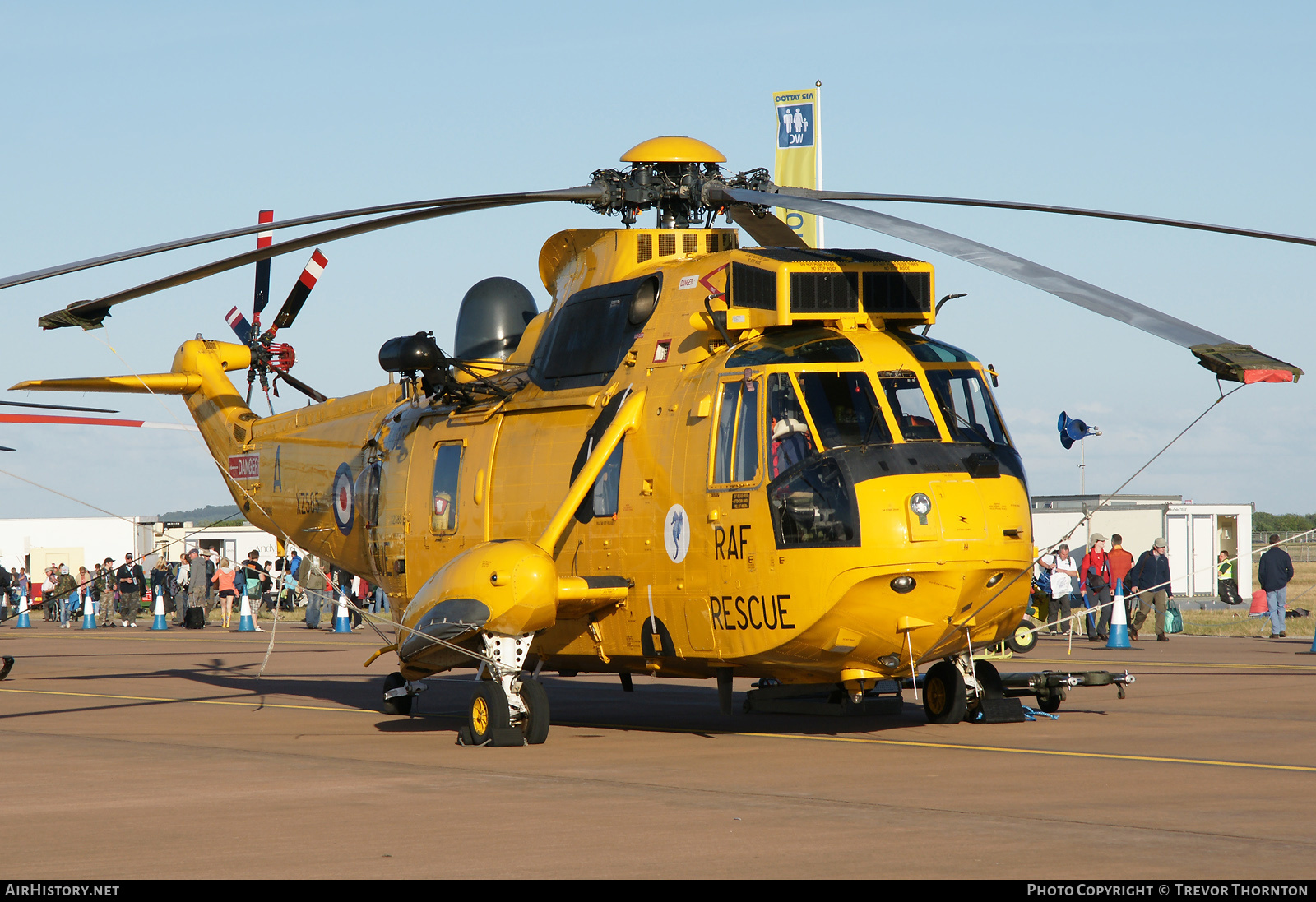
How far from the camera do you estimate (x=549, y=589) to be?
1270cm

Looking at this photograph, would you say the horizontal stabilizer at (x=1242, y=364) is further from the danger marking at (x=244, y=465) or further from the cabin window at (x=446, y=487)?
the danger marking at (x=244, y=465)

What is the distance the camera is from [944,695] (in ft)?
44.4

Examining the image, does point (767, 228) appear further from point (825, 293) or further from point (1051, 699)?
point (1051, 699)

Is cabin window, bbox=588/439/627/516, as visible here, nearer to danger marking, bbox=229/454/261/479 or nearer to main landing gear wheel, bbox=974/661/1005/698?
main landing gear wheel, bbox=974/661/1005/698

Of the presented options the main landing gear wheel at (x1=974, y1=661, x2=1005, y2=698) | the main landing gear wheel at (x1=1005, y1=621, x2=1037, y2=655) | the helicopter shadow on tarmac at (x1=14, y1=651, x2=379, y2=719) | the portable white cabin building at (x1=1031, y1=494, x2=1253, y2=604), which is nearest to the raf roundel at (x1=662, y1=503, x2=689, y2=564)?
the main landing gear wheel at (x1=974, y1=661, x2=1005, y2=698)

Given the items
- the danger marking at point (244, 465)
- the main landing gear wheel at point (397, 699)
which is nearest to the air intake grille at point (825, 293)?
the main landing gear wheel at point (397, 699)

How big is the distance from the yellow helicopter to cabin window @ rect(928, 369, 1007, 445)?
0.08 ft

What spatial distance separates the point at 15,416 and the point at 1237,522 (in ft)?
120

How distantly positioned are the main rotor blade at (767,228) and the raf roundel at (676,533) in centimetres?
310

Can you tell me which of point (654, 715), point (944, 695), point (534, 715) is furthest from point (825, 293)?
point (654, 715)

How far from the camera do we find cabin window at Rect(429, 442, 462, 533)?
14812 millimetres

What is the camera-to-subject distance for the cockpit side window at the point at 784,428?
11656mm
